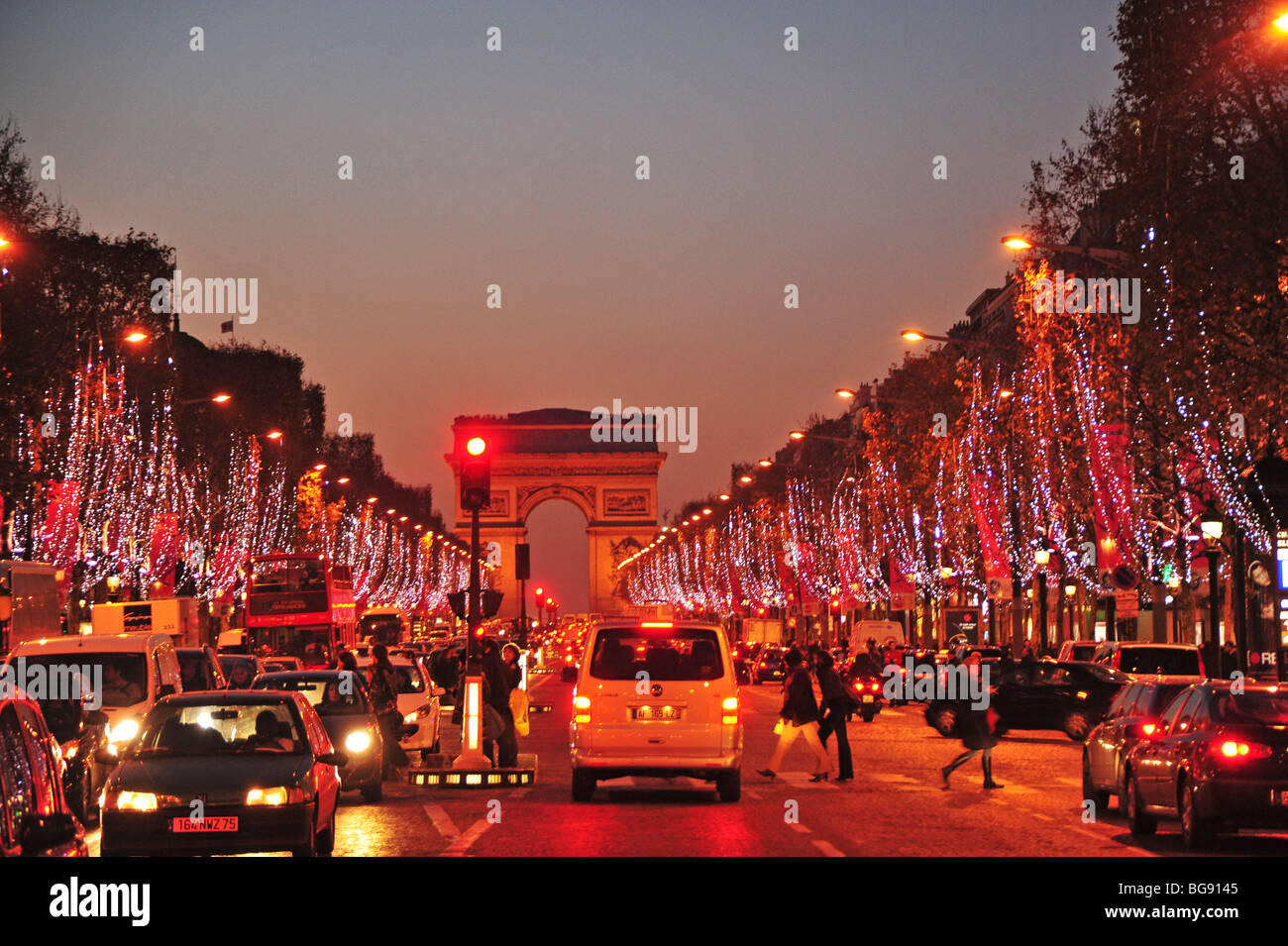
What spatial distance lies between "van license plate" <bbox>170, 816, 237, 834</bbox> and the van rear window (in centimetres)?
777

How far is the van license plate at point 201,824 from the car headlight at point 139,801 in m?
0.16

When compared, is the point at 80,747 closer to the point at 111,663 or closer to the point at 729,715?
the point at 111,663

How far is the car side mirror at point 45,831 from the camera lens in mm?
11211

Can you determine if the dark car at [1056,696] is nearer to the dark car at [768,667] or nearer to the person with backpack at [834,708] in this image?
the person with backpack at [834,708]

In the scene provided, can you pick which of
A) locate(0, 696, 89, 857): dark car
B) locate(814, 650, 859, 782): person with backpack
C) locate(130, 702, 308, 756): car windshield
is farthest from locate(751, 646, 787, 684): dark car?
locate(0, 696, 89, 857): dark car

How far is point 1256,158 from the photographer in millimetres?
29406

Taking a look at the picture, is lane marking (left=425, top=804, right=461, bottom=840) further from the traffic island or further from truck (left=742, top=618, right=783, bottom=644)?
truck (left=742, top=618, right=783, bottom=644)

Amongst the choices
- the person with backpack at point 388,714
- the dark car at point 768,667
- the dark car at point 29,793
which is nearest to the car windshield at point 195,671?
the person with backpack at point 388,714

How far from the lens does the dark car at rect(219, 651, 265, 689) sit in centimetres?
3288

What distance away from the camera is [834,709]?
88.7ft
